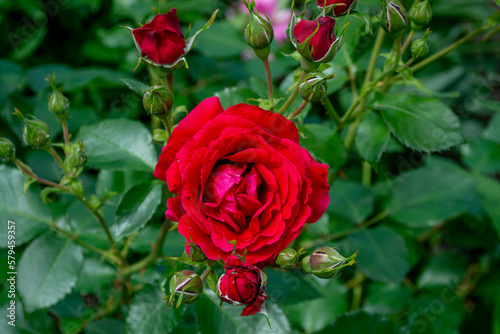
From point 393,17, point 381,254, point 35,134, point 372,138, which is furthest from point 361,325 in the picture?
point 35,134

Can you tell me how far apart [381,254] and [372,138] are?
478mm

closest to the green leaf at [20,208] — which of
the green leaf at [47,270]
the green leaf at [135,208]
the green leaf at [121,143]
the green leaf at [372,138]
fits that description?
the green leaf at [47,270]

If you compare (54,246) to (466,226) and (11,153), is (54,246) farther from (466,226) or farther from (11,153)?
(466,226)

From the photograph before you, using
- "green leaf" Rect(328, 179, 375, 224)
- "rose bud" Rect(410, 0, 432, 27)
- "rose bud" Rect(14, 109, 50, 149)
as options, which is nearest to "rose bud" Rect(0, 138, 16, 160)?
"rose bud" Rect(14, 109, 50, 149)

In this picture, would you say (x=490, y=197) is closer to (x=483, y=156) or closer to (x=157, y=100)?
(x=483, y=156)

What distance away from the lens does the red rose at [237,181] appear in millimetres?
588

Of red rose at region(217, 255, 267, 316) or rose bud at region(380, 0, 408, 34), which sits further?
rose bud at region(380, 0, 408, 34)

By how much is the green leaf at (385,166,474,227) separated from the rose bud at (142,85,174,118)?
96cm

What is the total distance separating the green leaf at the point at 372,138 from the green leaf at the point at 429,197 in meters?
0.53

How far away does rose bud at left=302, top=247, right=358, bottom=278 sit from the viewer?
63cm

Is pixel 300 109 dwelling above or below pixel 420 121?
above

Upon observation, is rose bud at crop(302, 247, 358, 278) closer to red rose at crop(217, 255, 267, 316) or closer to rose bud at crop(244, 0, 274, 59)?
red rose at crop(217, 255, 267, 316)

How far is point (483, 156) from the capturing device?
64.0 inches

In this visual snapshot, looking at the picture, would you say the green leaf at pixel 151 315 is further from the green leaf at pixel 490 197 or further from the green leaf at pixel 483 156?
the green leaf at pixel 483 156
